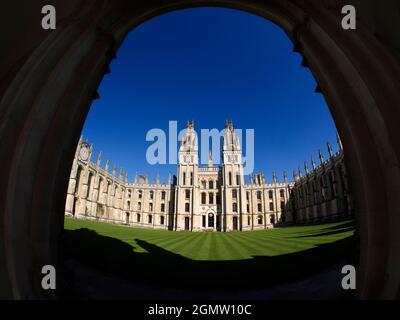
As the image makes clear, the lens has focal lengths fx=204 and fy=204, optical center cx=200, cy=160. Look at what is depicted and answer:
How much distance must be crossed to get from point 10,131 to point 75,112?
824 mm

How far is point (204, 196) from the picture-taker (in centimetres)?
5469

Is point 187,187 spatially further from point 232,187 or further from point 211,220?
point 232,187

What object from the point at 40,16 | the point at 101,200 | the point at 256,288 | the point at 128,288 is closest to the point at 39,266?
the point at 128,288

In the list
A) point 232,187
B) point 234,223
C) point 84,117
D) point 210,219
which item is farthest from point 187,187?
point 84,117

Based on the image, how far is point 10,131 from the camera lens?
2.32 m

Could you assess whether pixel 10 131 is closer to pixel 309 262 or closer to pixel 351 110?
pixel 351 110

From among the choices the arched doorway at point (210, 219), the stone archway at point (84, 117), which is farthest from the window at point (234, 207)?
the stone archway at point (84, 117)

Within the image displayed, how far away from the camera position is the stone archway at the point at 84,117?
2.13 m

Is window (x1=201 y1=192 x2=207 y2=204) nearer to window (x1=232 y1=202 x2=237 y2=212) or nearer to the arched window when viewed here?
window (x1=232 y1=202 x2=237 y2=212)

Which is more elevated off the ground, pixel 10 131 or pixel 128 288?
pixel 10 131

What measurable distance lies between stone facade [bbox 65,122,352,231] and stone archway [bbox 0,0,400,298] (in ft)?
131

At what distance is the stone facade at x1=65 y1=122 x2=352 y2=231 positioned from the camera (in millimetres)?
40656

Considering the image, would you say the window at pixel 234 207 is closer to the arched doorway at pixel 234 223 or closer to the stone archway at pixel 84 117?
the arched doorway at pixel 234 223
